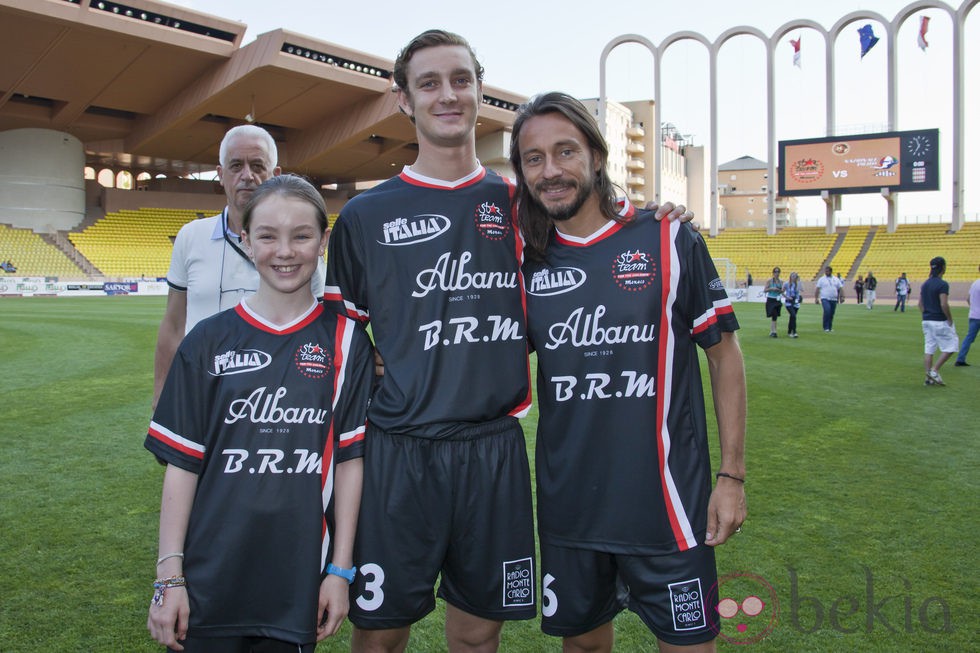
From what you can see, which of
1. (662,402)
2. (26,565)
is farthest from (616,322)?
(26,565)

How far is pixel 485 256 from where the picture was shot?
2.51m

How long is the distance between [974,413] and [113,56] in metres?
32.6

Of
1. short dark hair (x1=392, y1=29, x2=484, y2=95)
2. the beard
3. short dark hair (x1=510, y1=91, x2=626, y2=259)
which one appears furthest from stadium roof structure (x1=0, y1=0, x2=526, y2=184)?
the beard

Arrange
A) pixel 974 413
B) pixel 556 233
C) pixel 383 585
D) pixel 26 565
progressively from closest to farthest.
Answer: pixel 383 585, pixel 556 233, pixel 26 565, pixel 974 413

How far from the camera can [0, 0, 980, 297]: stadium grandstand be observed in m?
29.5

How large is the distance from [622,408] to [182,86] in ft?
121

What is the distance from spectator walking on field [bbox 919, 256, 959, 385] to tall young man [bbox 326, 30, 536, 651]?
992 centimetres

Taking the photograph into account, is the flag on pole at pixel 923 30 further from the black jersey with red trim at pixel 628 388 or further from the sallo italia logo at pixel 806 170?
the black jersey with red trim at pixel 628 388

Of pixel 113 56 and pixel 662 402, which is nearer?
pixel 662 402

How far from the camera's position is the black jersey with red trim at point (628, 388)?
93.3 inches

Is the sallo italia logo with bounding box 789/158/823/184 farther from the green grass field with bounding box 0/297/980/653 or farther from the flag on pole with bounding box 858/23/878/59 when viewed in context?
the green grass field with bounding box 0/297/980/653

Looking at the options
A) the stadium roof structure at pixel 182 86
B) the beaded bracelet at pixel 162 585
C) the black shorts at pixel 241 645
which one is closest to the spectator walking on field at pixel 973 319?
the black shorts at pixel 241 645

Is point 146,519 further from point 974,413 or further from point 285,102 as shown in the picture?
point 285,102

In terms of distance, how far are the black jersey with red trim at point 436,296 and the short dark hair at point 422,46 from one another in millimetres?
362
